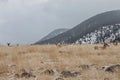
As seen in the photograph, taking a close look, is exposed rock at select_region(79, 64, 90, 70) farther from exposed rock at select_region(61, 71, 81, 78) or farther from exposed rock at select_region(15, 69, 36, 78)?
exposed rock at select_region(15, 69, 36, 78)

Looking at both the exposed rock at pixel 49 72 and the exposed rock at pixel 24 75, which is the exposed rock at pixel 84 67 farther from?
the exposed rock at pixel 24 75

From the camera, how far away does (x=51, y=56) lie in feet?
61.3

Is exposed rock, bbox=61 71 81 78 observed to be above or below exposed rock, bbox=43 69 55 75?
below

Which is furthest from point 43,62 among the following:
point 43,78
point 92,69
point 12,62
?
point 43,78

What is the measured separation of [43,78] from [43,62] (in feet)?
14.2

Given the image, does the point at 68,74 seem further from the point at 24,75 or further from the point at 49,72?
the point at 24,75

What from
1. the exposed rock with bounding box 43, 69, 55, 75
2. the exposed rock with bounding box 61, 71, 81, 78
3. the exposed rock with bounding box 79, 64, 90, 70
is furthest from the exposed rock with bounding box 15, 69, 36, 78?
the exposed rock with bounding box 79, 64, 90, 70

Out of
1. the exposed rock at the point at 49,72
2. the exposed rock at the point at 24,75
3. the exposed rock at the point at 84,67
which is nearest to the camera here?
the exposed rock at the point at 24,75

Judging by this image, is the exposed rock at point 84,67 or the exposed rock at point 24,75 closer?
the exposed rock at point 24,75

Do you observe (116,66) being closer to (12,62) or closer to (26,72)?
(26,72)

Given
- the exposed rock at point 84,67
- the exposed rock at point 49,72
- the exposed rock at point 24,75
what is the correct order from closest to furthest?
the exposed rock at point 24,75 < the exposed rock at point 49,72 < the exposed rock at point 84,67

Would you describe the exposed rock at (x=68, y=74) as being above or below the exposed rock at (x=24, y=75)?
below

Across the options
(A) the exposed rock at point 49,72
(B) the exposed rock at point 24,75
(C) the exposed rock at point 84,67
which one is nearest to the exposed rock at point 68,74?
(A) the exposed rock at point 49,72

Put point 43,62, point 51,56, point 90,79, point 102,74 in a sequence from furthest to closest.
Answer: point 51,56
point 43,62
point 102,74
point 90,79
